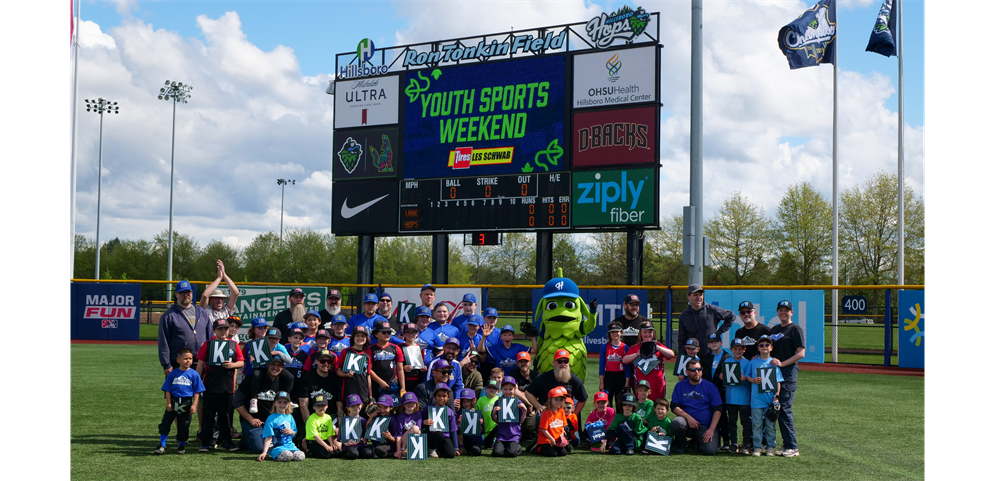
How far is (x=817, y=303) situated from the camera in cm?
1577

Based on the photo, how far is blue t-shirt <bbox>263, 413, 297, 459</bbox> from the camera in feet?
25.7

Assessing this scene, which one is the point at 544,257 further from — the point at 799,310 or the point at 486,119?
the point at 799,310

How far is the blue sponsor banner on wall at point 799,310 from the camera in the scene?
15711 millimetres

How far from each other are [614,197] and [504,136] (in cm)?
356

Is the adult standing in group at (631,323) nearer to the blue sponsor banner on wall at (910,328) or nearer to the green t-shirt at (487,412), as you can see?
the green t-shirt at (487,412)

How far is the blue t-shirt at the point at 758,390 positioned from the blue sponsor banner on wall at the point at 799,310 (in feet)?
25.4

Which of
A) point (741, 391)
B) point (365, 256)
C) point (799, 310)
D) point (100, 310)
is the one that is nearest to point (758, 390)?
point (741, 391)

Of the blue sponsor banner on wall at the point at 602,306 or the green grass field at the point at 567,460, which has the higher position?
the blue sponsor banner on wall at the point at 602,306

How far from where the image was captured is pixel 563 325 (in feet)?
30.6

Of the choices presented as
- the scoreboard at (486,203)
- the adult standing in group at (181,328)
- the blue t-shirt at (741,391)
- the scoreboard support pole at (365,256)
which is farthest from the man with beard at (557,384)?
the scoreboard support pole at (365,256)

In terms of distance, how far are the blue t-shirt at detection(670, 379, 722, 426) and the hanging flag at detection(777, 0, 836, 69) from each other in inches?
543

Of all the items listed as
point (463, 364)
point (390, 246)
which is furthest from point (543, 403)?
point (390, 246)
